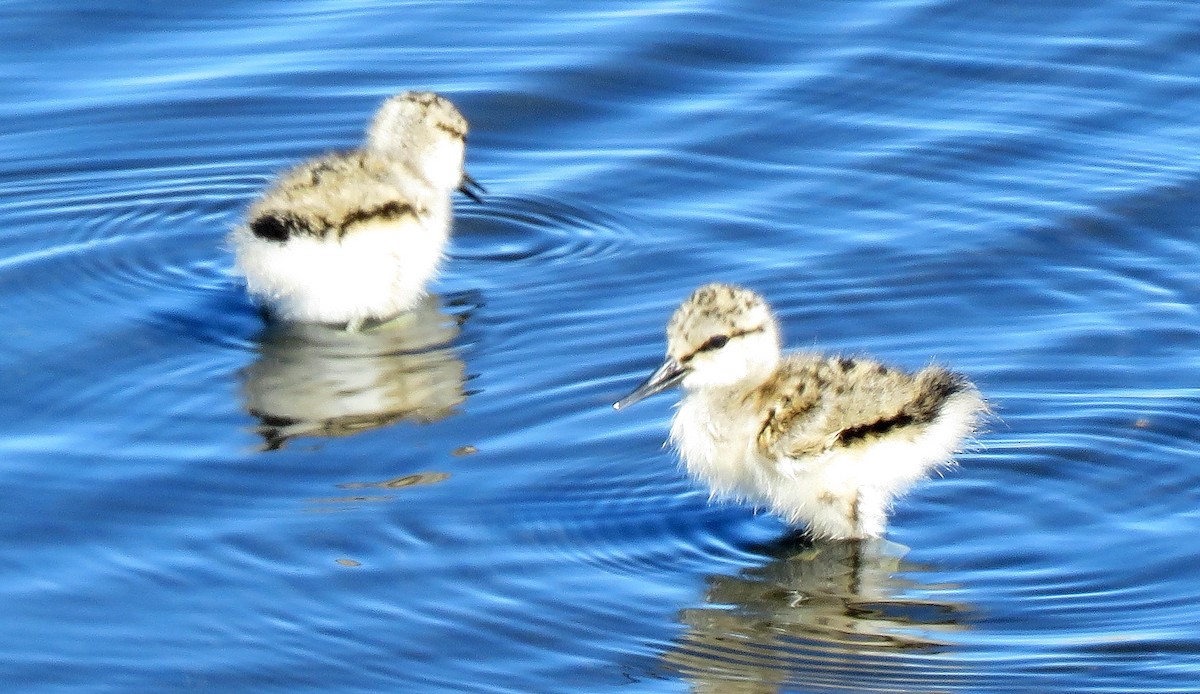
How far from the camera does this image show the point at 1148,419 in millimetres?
6086

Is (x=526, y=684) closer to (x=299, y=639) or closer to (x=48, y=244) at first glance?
(x=299, y=639)

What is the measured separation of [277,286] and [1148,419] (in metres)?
2.75

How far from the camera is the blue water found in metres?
4.96

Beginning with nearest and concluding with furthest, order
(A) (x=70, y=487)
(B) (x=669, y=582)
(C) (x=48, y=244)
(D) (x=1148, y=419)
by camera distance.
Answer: (B) (x=669, y=582)
(A) (x=70, y=487)
(D) (x=1148, y=419)
(C) (x=48, y=244)

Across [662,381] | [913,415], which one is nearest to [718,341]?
[662,381]

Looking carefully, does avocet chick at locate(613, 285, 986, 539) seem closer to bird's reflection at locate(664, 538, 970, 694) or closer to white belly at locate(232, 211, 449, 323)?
bird's reflection at locate(664, 538, 970, 694)

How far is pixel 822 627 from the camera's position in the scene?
5074mm

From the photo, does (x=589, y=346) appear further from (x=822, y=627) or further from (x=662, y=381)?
(x=822, y=627)

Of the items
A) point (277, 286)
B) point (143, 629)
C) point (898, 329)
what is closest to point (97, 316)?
point (277, 286)

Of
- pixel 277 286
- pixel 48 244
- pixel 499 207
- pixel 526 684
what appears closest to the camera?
pixel 526 684

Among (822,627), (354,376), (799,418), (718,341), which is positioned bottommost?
(822,627)

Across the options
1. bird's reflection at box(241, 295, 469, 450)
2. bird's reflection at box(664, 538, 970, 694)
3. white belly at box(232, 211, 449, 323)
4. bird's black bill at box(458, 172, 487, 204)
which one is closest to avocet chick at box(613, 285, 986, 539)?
bird's reflection at box(664, 538, 970, 694)

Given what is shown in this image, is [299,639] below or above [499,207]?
below

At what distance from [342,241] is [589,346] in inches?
33.8
